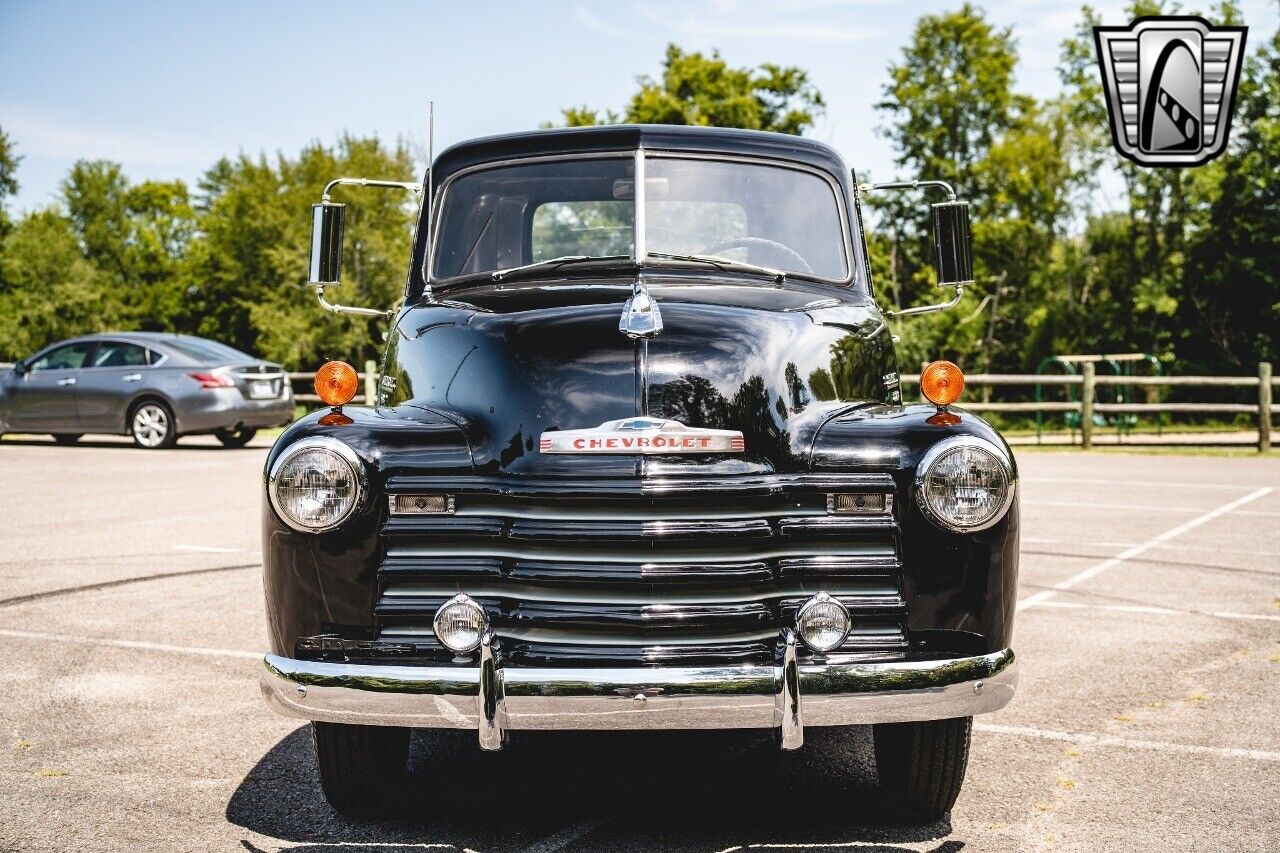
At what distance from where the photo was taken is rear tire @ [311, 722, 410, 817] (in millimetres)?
3969

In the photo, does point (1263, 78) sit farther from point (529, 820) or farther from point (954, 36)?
point (529, 820)

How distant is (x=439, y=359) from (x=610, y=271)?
789 millimetres

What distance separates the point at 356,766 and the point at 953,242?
3.22m

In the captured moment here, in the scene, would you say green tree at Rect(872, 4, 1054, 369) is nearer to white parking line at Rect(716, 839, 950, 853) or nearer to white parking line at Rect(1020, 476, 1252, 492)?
white parking line at Rect(1020, 476, 1252, 492)

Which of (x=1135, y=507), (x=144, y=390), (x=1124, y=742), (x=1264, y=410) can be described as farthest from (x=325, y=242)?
(x=1264, y=410)

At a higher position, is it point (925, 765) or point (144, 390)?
point (144, 390)

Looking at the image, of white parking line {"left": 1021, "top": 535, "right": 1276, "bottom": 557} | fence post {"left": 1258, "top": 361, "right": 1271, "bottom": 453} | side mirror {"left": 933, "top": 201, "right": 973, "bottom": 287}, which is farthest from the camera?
fence post {"left": 1258, "top": 361, "right": 1271, "bottom": 453}

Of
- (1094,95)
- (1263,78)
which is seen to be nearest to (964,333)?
(1094,95)

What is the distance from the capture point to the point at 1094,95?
45.5 meters

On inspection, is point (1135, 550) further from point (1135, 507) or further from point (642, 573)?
point (642, 573)

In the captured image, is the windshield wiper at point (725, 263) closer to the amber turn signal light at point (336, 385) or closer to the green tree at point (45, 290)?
the amber turn signal light at point (336, 385)

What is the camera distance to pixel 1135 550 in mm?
9875

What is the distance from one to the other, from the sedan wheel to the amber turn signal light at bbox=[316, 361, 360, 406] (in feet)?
51.2

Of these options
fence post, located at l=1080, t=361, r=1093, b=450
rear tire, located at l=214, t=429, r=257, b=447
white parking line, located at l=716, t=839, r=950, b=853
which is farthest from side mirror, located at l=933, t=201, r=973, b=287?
fence post, located at l=1080, t=361, r=1093, b=450
